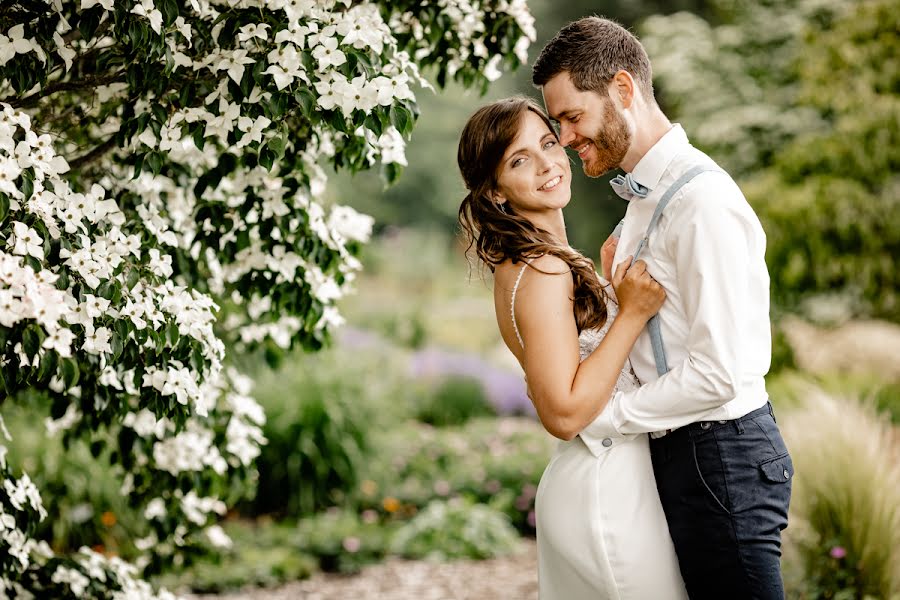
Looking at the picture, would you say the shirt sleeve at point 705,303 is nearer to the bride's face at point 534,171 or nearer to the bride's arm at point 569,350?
the bride's arm at point 569,350

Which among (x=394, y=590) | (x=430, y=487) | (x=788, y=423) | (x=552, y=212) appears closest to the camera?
(x=552, y=212)

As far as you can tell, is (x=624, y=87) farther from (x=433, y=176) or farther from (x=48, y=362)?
(x=433, y=176)

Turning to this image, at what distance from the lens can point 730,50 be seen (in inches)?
492

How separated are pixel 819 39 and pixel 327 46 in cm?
838

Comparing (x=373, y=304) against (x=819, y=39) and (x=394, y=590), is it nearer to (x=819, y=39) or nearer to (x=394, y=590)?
(x=819, y=39)

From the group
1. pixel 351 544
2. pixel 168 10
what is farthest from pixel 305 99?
pixel 351 544

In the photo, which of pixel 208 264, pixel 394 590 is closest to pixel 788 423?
pixel 394 590

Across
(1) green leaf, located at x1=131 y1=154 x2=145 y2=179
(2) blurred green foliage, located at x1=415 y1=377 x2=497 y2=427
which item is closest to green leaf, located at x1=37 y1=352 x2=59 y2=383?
(1) green leaf, located at x1=131 y1=154 x2=145 y2=179

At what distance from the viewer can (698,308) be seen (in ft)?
6.76

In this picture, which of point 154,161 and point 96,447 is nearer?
point 154,161

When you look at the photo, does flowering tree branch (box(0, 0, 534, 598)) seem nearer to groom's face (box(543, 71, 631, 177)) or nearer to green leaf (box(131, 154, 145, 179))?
green leaf (box(131, 154, 145, 179))

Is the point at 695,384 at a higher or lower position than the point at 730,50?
lower

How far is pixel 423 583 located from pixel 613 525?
3.32 metres

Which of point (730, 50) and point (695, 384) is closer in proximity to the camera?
point (695, 384)
